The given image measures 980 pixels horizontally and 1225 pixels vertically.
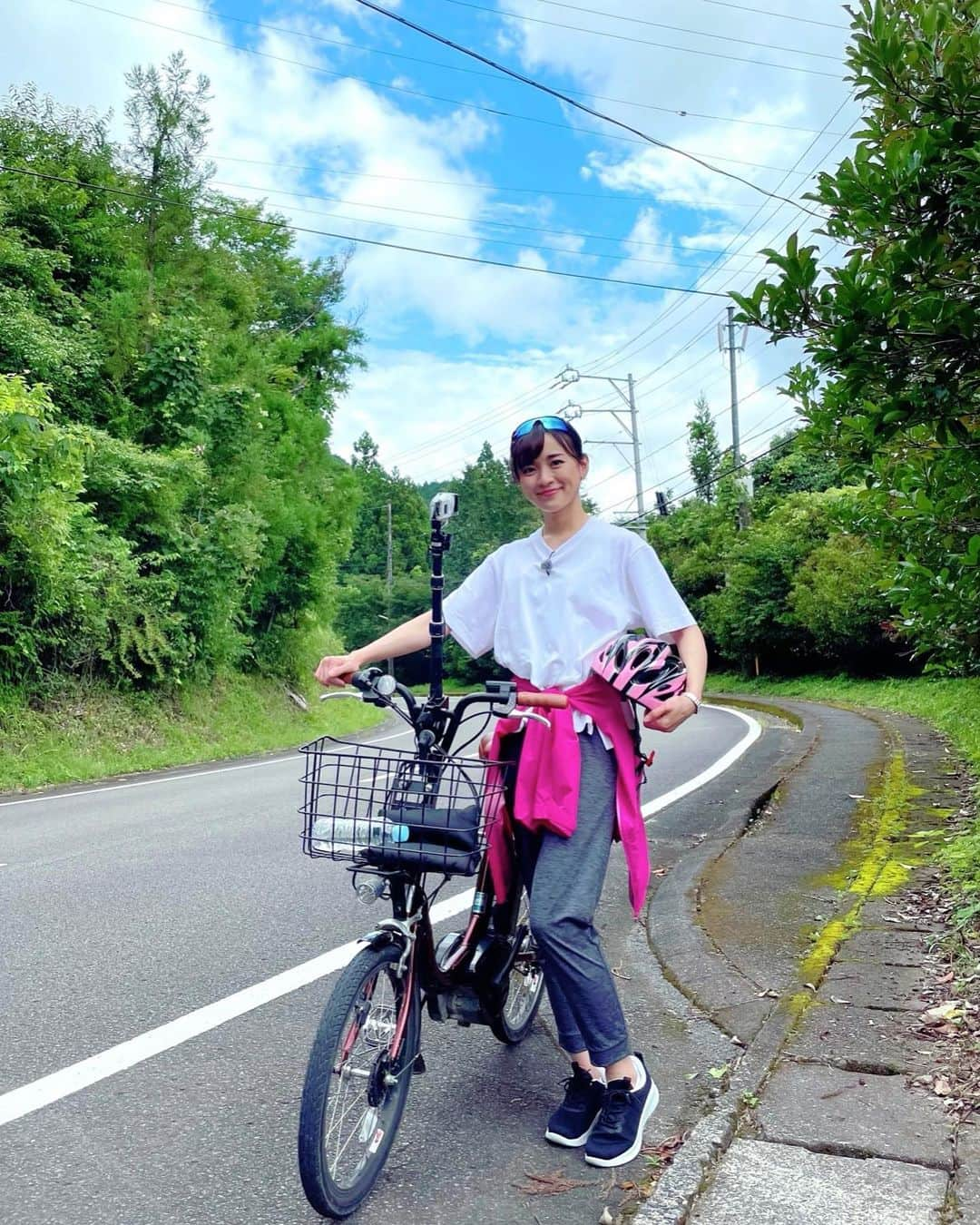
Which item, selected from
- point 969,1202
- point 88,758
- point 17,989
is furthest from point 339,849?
point 88,758

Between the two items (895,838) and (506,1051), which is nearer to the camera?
(506,1051)

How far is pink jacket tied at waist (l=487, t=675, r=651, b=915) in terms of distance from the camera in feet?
9.64

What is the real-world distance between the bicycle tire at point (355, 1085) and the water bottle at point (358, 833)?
290 millimetres

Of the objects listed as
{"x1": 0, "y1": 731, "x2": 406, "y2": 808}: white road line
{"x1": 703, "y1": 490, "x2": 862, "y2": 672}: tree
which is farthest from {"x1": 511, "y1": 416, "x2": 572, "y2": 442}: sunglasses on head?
{"x1": 703, "y1": 490, "x2": 862, "y2": 672}: tree

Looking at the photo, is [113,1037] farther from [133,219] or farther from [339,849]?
[133,219]

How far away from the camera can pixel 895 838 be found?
674cm

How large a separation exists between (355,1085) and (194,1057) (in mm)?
1248

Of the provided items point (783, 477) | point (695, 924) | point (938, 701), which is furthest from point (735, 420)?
point (695, 924)

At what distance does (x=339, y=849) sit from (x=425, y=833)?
0.23 metres

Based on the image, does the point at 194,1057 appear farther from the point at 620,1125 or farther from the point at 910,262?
the point at 910,262

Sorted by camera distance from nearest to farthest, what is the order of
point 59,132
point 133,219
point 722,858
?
point 722,858 < point 59,132 < point 133,219

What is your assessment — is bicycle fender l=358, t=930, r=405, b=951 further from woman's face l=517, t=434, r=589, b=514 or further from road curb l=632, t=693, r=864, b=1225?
woman's face l=517, t=434, r=589, b=514

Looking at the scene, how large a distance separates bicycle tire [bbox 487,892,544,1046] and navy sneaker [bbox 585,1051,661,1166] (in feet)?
1.48

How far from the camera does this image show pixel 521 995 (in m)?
3.77
